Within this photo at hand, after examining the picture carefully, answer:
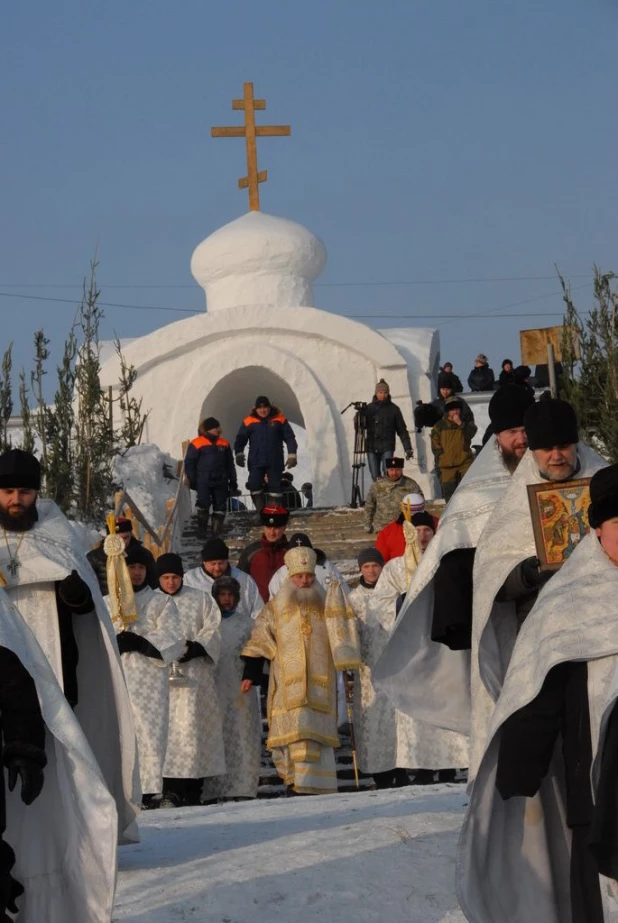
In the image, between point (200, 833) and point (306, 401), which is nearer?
point (200, 833)

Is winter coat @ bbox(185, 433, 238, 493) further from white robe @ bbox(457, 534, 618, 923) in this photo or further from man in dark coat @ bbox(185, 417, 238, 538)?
white robe @ bbox(457, 534, 618, 923)

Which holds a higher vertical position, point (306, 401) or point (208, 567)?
point (306, 401)

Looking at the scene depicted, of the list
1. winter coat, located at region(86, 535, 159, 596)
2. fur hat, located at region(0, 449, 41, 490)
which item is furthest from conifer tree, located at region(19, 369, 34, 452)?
fur hat, located at region(0, 449, 41, 490)

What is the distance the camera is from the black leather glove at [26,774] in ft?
19.0

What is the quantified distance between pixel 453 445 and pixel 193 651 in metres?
7.39

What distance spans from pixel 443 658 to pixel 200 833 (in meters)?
1.77

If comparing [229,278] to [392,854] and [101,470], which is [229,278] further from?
[392,854]

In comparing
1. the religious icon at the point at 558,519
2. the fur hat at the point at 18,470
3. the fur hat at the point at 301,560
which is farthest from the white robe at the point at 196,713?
the religious icon at the point at 558,519

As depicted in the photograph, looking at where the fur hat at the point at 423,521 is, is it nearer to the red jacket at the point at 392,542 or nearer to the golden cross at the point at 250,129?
the red jacket at the point at 392,542

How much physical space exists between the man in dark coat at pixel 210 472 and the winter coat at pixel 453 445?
2462 millimetres

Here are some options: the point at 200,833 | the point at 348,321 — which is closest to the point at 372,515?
the point at 348,321

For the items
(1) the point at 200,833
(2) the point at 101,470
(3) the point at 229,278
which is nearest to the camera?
(1) the point at 200,833

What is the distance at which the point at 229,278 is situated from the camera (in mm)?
28047

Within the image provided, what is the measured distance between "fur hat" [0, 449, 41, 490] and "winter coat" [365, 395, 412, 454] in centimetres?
1354
